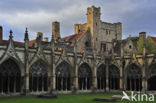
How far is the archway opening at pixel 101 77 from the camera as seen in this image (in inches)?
1265

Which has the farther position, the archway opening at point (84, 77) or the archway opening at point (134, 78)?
the archway opening at point (84, 77)

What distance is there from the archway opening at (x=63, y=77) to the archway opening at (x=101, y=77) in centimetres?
512

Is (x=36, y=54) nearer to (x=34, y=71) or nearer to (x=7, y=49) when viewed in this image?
(x=34, y=71)

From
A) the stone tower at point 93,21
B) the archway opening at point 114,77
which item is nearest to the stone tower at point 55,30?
the stone tower at point 93,21

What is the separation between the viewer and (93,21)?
1804 inches

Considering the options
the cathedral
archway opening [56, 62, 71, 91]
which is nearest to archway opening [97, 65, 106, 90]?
the cathedral

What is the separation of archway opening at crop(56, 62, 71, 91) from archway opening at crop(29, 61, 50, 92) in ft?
5.46

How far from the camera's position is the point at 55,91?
2658 centimetres

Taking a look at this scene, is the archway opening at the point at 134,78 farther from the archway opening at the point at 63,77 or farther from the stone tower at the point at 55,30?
the stone tower at the point at 55,30

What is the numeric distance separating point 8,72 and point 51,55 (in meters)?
5.72

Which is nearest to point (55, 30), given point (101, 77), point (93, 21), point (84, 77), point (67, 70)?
point (93, 21)

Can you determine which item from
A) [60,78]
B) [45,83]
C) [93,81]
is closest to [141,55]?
[93,81]

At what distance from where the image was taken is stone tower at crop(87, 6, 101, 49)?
45656 mm

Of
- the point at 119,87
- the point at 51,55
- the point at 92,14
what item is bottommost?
the point at 119,87
